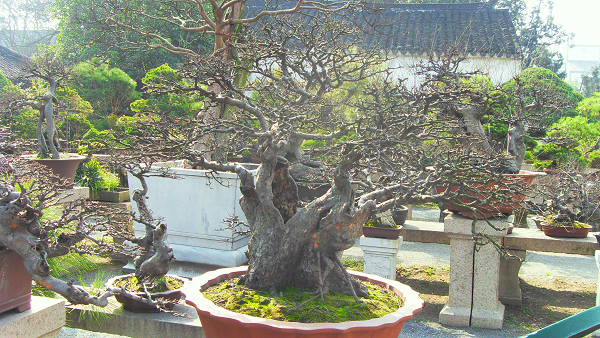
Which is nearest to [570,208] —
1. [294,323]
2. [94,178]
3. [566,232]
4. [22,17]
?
[566,232]

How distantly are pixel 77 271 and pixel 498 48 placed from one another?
420 inches

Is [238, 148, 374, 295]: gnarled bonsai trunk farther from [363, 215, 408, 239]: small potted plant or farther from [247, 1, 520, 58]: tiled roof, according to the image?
[247, 1, 520, 58]: tiled roof

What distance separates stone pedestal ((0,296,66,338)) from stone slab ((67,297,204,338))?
969 millimetres

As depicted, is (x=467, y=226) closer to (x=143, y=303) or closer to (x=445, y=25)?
(x=143, y=303)

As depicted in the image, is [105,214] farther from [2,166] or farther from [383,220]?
[383,220]

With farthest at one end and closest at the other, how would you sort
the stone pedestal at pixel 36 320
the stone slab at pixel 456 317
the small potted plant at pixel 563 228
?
the small potted plant at pixel 563 228 → the stone slab at pixel 456 317 → the stone pedestal at pixel 36 320

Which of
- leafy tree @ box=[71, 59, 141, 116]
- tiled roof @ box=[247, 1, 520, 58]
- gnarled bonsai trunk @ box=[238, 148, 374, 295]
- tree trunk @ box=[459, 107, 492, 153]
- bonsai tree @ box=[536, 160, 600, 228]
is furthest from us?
tiled roof @ box=[247, 1, 520, 58]

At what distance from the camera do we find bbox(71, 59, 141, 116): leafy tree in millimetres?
10016

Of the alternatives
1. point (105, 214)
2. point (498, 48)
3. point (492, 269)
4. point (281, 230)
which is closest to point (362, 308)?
point (281, 230)

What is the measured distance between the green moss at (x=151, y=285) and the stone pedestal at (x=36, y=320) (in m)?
1.04

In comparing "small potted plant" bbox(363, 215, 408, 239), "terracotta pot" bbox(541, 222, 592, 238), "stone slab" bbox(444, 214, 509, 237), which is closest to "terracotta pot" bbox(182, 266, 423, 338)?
"stone slab" bbox(444, 214, 509, 237)

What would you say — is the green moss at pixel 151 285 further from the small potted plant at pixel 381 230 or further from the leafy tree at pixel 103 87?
the leafy tree at pixel 103 87

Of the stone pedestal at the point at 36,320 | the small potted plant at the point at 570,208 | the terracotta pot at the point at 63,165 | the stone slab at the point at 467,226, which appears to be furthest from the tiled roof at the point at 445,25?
the stone pedestal at the point at 36,320

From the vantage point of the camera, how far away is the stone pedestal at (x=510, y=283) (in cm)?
369
